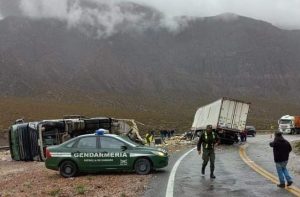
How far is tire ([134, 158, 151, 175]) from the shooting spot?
62.8 ft

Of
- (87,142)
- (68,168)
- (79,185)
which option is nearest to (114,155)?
(87,142)

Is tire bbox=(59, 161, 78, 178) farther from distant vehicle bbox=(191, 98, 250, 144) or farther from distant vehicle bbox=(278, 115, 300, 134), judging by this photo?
distant vehicle bbox=(278, 115, 300, 134)

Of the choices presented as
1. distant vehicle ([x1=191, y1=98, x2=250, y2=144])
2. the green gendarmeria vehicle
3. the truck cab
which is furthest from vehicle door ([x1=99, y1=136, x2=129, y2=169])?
the truck cab

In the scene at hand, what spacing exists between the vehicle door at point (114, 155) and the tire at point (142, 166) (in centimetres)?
35

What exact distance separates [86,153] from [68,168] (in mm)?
825

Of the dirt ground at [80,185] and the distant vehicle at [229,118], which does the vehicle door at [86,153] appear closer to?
the dirt ground at [80,185]

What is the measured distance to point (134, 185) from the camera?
1633 centimetres

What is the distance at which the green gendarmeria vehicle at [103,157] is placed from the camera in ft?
62.8

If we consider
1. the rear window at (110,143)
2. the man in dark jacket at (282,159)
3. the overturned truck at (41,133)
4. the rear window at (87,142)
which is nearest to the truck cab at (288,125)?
the overturned truck at (41,133)

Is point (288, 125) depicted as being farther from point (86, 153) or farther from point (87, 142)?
point (86, 153)

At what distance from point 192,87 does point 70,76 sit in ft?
138

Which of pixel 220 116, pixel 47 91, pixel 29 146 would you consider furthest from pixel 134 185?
pixel 47 91

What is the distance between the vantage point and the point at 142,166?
62.9 ft

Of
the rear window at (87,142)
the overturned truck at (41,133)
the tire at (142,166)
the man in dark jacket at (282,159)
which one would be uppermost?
the man in dark jacket at (282,159)
